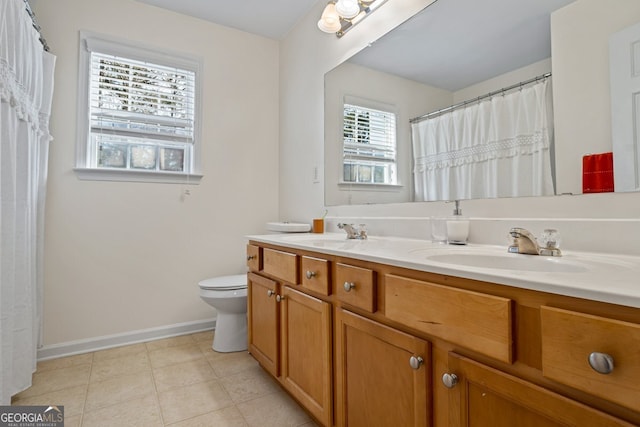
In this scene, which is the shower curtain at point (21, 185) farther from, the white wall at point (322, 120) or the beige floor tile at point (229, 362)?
the white wall at point (322, 120)

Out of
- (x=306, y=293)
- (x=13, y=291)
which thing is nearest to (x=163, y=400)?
(x=13, y=291)

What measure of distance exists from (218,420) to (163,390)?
0.45 metres

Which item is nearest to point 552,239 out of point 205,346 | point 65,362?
point 205,346

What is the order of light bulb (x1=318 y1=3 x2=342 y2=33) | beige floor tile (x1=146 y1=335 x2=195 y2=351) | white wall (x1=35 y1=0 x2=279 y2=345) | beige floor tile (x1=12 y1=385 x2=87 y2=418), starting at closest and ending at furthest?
beige floor tile (x1=12 y1=385 x2=87 y2=418)
light bulb (x1=318 y1=3 x2=342 y2=33)
white wall (x1=35 y1=0 x2=279 y2=345)
beige floor tile (x1=146 y1=335 x2=195 y2=351)

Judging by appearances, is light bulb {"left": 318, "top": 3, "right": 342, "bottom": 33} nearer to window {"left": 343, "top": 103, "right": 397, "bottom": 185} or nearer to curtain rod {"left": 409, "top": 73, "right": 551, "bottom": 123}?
window {"left": 343, "top": 103, "right": 397, "bottom": 185}

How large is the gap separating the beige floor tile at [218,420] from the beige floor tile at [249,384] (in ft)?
0.33

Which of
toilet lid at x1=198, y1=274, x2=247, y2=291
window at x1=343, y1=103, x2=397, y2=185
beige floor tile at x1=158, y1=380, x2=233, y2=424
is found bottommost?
beige floor tile at x1=158, y1=380, x2=233, y2=424

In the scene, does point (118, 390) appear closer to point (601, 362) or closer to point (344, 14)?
point (601, 362)

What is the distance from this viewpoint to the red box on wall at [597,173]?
0.95 metres

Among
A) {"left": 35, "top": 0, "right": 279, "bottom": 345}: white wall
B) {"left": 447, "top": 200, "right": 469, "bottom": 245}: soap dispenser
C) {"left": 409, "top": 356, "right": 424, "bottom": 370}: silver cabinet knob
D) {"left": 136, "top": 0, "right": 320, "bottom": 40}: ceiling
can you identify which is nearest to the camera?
{"left": 409, "top": 356, "right": 424, "bottom": 370}: silver cabinet knob

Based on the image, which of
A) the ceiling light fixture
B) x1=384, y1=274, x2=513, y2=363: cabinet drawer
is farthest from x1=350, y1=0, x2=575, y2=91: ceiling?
x1=384, y1=274, x2=513, y2=363: cabinet drawer

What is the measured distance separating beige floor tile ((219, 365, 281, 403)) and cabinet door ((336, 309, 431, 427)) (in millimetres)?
665

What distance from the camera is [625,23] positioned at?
911mm

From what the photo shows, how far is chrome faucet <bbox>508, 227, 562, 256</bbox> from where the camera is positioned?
0.93 meters
